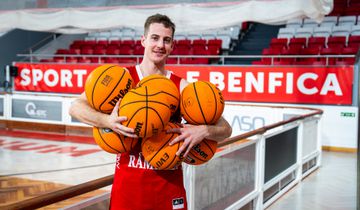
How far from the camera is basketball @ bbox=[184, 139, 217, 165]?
6.25 ft

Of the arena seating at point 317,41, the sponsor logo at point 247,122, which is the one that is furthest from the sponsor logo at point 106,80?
the arena seating at point 317,41

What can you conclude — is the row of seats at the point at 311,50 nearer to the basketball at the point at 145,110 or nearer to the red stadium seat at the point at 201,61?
the red stadium seat at the point at 201,61

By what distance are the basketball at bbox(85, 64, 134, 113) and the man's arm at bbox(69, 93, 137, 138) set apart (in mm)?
38

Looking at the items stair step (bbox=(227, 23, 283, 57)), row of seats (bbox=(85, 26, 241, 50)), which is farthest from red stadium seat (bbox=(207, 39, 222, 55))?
stair step (bbox=(227, 23, 283, 57))

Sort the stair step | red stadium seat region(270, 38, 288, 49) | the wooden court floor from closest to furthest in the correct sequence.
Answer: the wooden court floor
red stadium seat region(270, 38, 288, 49)
the stair step

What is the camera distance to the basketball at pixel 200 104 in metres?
1.82

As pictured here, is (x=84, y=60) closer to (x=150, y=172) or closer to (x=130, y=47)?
(x=130, y=47)

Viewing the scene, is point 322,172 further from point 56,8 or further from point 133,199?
point 133,199

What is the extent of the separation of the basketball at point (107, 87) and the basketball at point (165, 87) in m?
0.08

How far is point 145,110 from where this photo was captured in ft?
5.54

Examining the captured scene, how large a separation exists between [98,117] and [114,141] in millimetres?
119

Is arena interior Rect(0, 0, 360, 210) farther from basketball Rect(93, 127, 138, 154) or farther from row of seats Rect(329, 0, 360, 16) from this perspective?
basketball Rect(93, 127, 138, 154)

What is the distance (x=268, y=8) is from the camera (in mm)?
5449

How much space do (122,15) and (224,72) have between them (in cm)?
449
